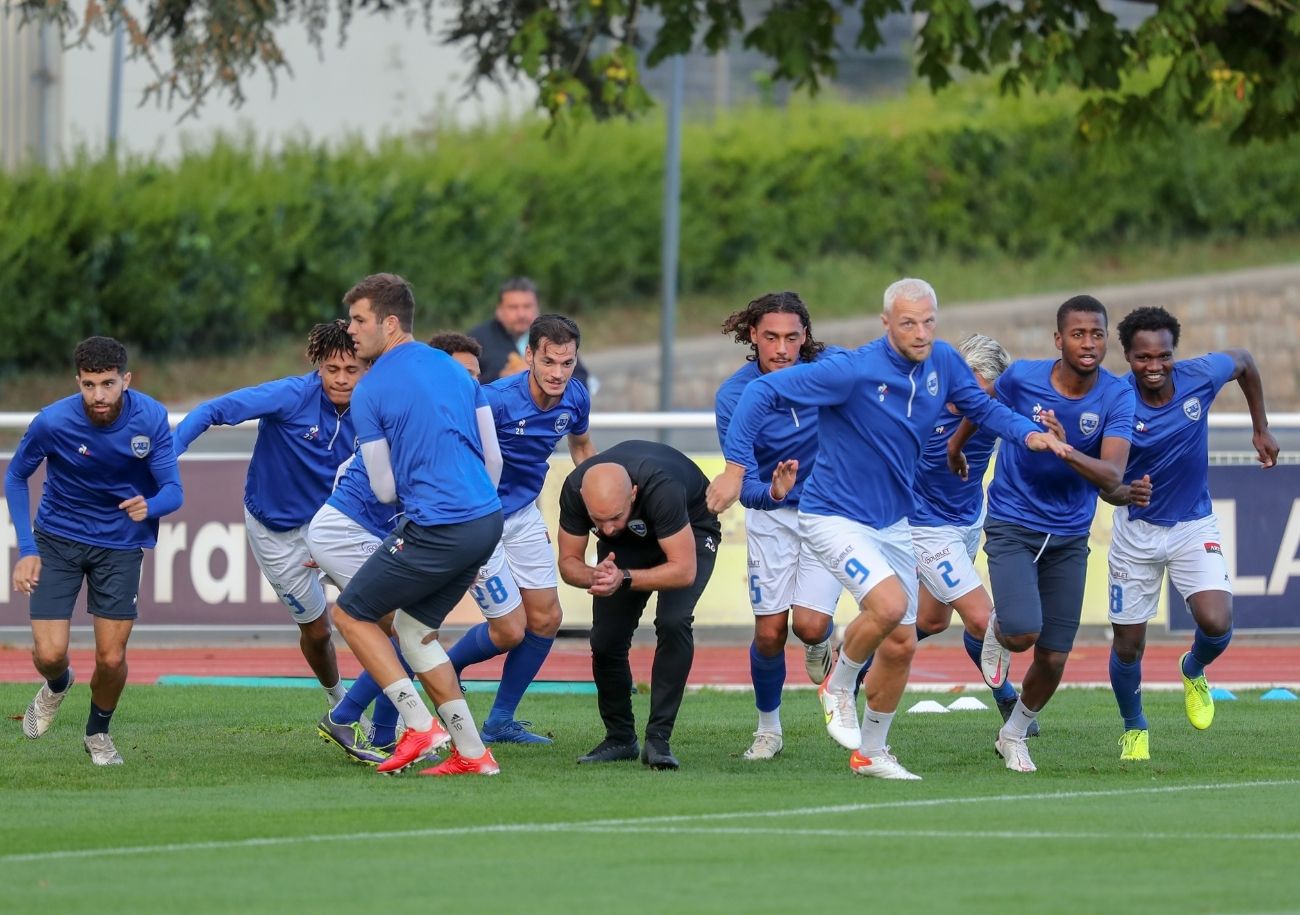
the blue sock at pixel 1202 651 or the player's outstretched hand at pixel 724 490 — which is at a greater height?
the player's outstretched hand at pixel 724 490

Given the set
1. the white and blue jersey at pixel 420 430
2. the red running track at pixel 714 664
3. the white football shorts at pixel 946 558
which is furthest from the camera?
the red running track at pixel 714 664

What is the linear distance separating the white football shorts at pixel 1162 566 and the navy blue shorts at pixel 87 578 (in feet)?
15.6

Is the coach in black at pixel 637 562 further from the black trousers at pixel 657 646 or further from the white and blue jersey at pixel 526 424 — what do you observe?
the white and blue jersey at pixel 526 424

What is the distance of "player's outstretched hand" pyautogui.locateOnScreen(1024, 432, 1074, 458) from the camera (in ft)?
30.9

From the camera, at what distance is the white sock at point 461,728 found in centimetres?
959

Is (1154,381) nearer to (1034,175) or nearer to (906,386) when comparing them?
(906,386)

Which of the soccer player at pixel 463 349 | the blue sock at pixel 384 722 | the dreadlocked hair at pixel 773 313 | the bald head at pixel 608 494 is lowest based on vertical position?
the blue sock at pixel 384 722

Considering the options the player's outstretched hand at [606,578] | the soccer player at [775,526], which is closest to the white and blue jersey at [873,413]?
the player's outstretched hand at [606,578]

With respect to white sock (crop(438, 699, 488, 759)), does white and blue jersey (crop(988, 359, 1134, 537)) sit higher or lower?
higher

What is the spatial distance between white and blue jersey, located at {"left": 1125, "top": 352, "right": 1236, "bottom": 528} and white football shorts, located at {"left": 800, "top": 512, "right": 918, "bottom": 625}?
5.25ft

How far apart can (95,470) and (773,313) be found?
3.31m

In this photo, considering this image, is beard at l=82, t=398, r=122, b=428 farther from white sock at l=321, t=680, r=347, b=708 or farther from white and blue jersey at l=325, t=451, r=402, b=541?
white sock at l=321, t=680, r=347, b=708

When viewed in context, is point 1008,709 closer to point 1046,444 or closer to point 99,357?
point 1046,444

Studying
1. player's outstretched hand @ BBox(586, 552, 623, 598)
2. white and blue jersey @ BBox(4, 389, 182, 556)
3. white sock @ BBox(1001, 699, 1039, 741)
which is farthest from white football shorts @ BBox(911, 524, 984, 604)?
white and blue jersey @ BBox(4, 389, 182, 556)
